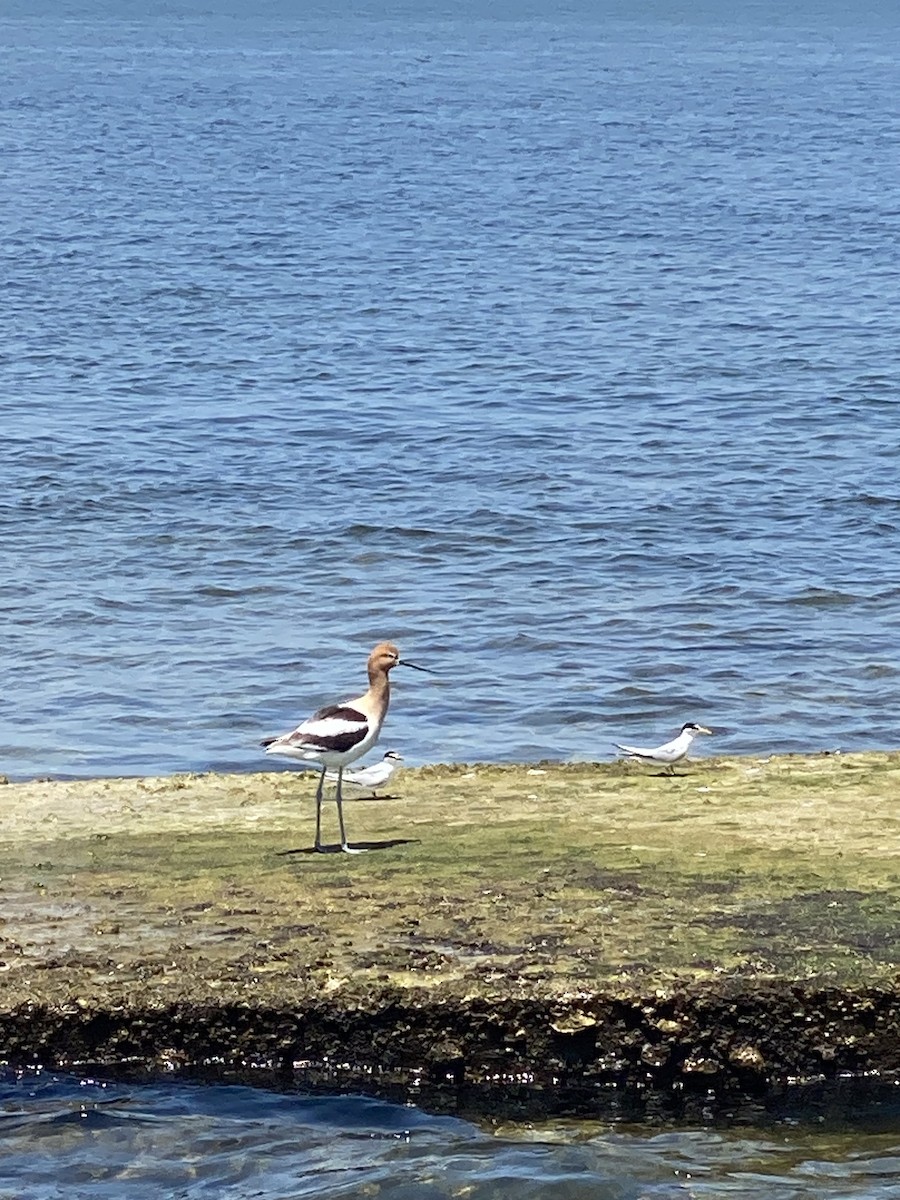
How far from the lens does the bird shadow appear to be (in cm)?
1019

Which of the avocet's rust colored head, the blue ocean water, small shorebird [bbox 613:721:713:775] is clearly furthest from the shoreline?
the blue ocean water

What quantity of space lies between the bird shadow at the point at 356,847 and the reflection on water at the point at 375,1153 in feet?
6.70

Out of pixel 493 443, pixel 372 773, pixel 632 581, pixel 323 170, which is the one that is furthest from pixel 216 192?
pixel 372 773

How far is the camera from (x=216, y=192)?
173 feet

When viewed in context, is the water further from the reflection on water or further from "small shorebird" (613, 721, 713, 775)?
"small shorebird" (613, 721, 713, 775)

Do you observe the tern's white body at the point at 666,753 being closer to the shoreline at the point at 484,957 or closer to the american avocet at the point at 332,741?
the shoreline at the point at 484,957

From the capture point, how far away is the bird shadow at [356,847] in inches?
401

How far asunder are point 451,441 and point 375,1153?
18.4m

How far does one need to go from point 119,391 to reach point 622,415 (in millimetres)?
7046

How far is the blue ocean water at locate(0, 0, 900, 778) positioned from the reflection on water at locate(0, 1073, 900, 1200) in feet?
21.3

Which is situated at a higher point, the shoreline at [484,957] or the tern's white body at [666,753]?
the shoreline at [484,957]

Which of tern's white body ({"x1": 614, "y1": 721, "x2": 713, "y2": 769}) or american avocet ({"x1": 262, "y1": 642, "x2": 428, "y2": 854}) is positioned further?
tern's white body ({"x1": 614, "y1": 721, "x2": 713, "y2": 769})

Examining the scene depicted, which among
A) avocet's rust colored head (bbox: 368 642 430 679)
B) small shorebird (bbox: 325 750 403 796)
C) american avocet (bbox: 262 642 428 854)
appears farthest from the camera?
small shorebird (bbox: 325 750 403 796)

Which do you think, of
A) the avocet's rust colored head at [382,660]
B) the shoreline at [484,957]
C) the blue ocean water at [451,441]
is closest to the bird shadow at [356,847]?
the shoreline at [484,957]
